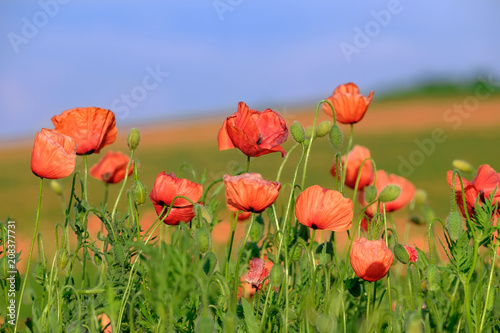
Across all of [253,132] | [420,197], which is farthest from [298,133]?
[420,197]

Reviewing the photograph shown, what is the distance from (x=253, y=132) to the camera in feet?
5.05

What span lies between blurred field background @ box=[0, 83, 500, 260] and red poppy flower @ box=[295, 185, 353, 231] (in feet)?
9.86

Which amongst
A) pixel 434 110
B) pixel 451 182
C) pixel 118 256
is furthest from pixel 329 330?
pixel 434 110

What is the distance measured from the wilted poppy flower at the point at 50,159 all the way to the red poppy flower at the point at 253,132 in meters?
0.38

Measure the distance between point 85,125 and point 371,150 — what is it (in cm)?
1272

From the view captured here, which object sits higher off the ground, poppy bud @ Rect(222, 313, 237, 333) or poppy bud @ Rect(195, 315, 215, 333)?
poppy bud @ Rect(195, 315, 215, 333)

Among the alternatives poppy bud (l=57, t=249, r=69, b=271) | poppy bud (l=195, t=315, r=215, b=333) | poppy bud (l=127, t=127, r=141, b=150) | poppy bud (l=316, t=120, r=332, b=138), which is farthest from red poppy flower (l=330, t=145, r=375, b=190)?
poppy bud (l=195, t=315, r=215, b=333)

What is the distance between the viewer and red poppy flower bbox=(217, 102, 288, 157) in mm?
1516

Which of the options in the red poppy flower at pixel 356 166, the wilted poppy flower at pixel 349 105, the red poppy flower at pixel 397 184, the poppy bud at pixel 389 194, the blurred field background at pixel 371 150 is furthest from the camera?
the blurred field background at pixel 371 150

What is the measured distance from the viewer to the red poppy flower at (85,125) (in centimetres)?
171

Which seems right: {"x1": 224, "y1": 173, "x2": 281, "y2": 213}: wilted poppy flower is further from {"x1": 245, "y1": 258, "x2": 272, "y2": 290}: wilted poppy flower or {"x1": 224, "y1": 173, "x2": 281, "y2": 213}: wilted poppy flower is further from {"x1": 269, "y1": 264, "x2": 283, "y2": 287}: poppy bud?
{"x1": 245, "y1": 258, "x2": 272, "y2": 290}: wilted poppy flower

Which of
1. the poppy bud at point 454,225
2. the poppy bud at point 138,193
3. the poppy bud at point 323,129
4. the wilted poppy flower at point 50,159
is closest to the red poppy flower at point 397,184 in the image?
the poppy bud at point 323,129

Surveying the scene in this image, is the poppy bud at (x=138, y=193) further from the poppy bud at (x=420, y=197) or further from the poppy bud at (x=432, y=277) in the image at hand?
the poppy bud at (x=420, y=197)

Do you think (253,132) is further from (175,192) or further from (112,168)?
(112,168)
